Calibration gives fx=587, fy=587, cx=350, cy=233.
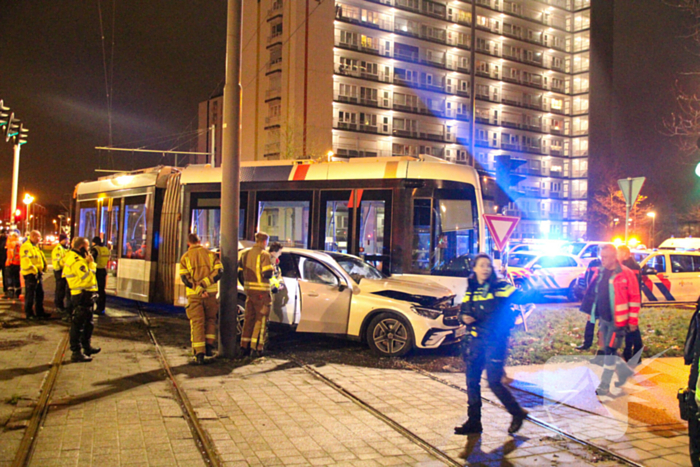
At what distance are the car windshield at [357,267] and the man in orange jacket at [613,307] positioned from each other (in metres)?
4.03

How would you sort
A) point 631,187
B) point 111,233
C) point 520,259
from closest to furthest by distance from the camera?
point 631,187, point 111,233, point 520,259

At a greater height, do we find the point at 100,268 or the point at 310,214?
the point at 310,214

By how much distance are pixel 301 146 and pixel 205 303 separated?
4877 cm

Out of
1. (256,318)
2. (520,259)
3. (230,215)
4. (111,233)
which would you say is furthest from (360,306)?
(520,259)

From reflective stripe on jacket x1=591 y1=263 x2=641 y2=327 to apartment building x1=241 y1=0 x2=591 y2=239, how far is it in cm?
3629

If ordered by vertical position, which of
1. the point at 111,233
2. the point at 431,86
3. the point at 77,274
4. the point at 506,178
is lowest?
the point at 77,274

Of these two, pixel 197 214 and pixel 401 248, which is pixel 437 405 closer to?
pixel 401 248

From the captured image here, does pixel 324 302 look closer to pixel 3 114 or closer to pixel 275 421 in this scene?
pixel 275 421

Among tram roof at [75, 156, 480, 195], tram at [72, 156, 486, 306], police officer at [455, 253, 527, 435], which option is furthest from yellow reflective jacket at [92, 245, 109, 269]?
police officer at [455, 253, 527, 435]

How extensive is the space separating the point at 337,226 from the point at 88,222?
29.6 feet

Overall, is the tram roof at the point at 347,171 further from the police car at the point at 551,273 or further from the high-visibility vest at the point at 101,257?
the police car at the point at 551,273

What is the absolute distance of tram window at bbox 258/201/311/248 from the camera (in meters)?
12.5

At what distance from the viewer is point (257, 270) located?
847 cm

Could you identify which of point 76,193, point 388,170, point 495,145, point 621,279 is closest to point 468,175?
point 388,170
